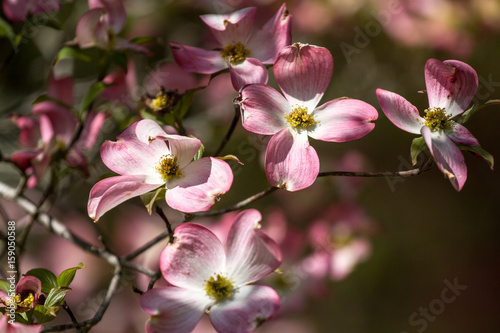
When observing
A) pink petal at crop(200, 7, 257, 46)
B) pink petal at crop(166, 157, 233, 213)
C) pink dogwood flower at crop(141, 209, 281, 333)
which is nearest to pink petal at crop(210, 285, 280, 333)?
pink dogwood flower at crop(141, 209, 281, 333)

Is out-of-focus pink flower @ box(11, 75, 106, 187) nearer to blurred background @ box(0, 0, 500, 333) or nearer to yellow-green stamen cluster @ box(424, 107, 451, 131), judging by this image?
blurred background @ box(0, 0, 500, 333)

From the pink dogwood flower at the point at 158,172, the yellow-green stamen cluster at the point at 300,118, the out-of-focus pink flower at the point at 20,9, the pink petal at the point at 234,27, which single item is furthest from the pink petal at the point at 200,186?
the out-of-focus pink flower at the point at 20,9

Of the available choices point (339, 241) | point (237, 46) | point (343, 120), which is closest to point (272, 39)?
point (237, 46)

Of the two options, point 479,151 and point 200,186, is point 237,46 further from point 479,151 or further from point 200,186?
point 479,151

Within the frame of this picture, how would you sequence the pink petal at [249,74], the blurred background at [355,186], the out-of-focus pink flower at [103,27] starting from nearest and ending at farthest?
1. the pink petal at [249,74]
2. the out-of-focus pink flower at [103,27]
3. the blurred background at [355,186]

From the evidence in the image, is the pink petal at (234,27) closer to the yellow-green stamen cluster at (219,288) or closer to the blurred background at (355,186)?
the blurred background at (355,186)

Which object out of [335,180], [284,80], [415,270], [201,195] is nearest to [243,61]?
[284,80]

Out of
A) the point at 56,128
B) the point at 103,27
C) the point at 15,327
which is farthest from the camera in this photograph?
the point at 56,128
